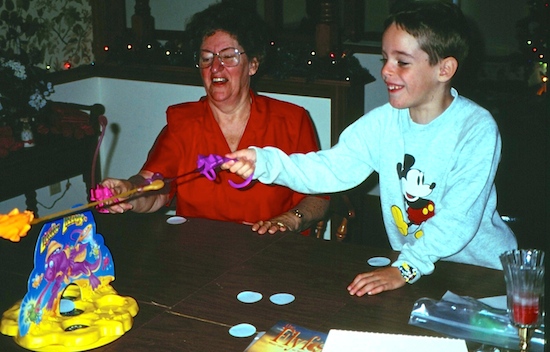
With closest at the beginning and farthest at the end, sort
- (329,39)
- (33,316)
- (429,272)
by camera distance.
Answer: (33,316), (429,272), (329,39)

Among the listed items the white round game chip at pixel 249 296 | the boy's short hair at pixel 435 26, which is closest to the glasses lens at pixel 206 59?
the boy's short hair at pixel 435 26

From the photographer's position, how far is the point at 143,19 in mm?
4641

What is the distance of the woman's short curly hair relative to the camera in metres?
2.70

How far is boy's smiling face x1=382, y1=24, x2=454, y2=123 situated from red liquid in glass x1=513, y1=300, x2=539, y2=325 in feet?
2.31

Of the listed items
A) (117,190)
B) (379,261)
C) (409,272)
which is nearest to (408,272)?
(409,272)

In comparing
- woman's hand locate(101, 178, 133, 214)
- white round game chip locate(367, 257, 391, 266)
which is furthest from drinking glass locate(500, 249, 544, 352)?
woman's hand locate(101, 178, 133, 214)

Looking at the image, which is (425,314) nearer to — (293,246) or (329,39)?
(293,246)

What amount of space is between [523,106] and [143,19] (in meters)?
2.38

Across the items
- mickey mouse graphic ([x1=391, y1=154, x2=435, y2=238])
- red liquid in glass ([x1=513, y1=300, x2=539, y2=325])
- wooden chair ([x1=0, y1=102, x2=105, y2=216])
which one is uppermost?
mickey mouse graphic ([x1=391, y1=154, x2=435, y2=238])

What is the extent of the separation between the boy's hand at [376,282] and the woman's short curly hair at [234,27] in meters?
1.17

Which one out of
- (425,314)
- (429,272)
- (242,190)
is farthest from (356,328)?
(242,190)

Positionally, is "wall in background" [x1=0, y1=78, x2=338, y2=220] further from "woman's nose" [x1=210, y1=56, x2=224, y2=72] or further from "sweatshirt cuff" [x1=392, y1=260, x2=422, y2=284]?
"sweatshirt cuff" [x1=392, y1=260, x2=422, y2=284]

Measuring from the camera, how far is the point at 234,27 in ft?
8.87

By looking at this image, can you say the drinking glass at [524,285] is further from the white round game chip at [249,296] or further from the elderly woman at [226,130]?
the elderly woman at [226,130]
